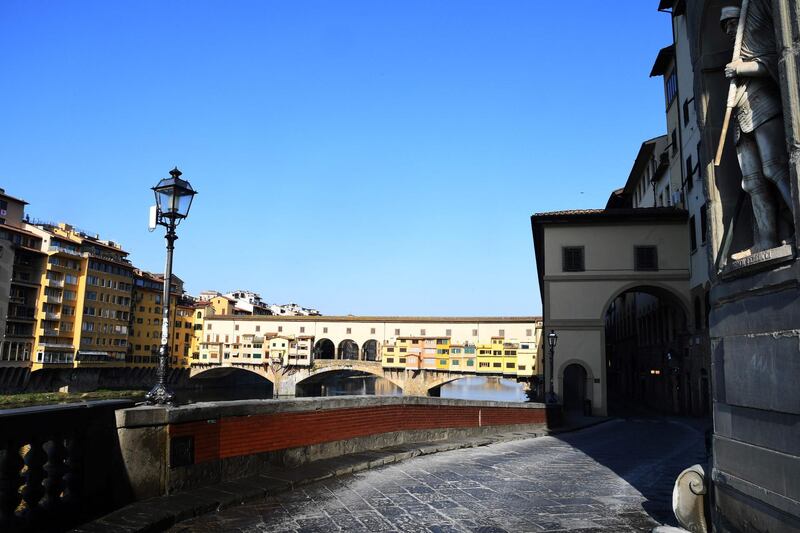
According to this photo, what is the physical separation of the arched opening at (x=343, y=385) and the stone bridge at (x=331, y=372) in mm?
1269

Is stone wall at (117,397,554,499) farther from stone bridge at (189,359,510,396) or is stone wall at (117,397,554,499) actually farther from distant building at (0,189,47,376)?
distant building at (0,189,47,376)

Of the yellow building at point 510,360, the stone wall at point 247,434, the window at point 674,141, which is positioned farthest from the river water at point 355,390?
the stone wall at point 247,434

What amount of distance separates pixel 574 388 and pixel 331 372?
47202 millimetres

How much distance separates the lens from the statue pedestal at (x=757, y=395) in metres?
4.27

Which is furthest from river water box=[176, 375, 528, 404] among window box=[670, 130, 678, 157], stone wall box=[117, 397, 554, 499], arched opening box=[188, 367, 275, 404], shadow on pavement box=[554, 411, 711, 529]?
stone wall box=[117, 397, 554, 499]

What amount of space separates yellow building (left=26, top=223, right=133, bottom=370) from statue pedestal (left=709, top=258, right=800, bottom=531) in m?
80.1

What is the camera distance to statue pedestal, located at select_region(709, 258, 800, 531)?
4.27 meters

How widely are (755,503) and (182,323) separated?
104 meters

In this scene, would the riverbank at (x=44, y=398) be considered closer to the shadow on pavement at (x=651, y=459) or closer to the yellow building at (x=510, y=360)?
the yellow building at (x=510, y=360)

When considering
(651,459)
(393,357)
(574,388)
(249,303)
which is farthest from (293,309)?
(651,459)

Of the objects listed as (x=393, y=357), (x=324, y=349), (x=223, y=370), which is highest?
(x=324, y=349)

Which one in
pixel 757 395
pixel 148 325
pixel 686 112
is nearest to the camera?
pixel 757 395

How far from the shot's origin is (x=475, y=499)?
25.3 feet

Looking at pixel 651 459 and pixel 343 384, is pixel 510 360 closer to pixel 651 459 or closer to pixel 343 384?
pixel 343 384
